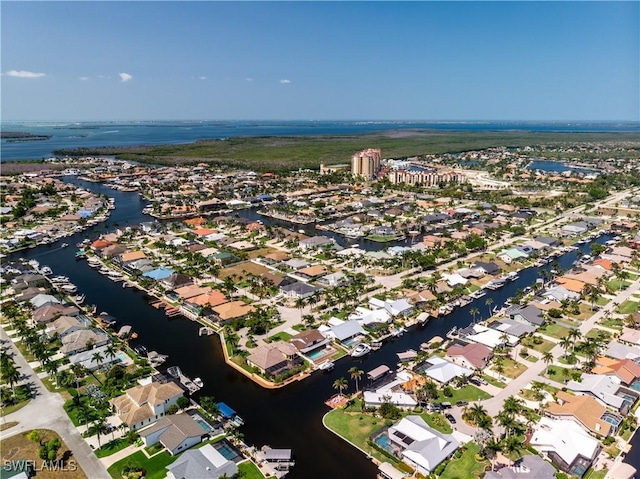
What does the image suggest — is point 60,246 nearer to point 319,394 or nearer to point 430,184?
point 319,394

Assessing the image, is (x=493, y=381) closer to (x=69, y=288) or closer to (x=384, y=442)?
(x=384, y=442)

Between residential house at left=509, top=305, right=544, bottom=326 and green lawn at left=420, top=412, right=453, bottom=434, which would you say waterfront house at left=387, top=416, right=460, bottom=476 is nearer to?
green lawn at left=420, top=412, right=453, bottom=434

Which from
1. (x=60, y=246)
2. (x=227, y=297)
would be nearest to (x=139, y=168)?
(x=60, y=246)

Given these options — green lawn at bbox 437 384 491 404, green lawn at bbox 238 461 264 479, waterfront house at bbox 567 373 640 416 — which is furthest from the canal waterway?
waterfront house at bbox 567 373 640 416

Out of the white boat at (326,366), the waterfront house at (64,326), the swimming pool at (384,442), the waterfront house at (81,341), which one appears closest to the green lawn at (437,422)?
the swimming pool at (384,442)

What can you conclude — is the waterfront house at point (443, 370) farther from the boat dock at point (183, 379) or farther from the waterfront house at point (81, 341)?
the waterfront house at point (81, 341)

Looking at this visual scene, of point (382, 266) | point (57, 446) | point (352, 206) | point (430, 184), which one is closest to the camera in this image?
point (57, 446)
